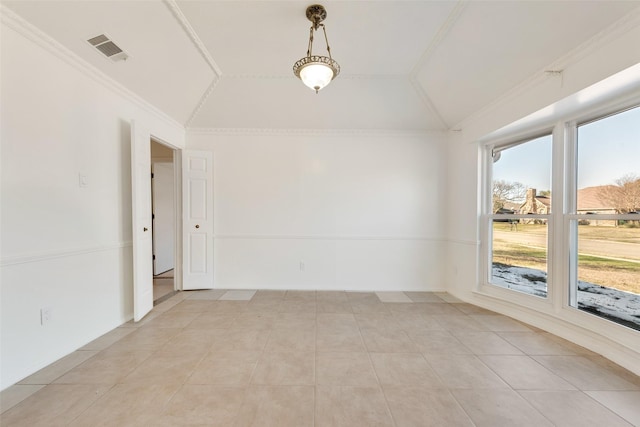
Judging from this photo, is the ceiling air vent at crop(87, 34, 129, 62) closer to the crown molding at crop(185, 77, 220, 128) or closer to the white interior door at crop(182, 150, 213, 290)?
the crown molding at crop(185, 77, 220, 128)

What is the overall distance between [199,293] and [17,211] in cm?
233

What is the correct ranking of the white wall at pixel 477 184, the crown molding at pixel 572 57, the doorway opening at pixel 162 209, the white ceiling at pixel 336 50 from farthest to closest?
the doorway opening at pixel 162 209 < the white ceiling at pixel 336 50 < the white wall at pixel 477 184 < the crown molding at pixel 572 57

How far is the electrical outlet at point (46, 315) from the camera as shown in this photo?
6.49 ft

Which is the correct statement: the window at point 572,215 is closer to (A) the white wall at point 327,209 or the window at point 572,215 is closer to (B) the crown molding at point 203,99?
(A) the white wall at point 327,209

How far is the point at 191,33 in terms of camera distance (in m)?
2.52

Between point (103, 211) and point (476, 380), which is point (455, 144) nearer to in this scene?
point (476, 380)

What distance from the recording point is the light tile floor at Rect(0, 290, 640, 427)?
5.03 ft

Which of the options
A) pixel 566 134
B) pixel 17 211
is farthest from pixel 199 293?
pixel 566 134

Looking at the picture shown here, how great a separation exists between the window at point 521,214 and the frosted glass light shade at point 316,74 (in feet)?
8.20

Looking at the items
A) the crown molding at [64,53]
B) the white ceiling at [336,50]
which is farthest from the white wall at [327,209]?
the crown molding at [64,53]

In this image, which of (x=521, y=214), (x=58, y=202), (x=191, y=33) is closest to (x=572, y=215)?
(x=521, y=214)

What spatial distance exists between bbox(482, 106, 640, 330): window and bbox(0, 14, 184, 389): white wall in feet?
14.4

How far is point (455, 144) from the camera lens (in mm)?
3855

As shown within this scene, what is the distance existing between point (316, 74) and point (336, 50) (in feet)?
3.10
